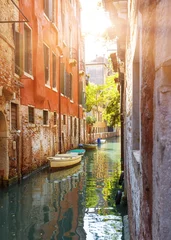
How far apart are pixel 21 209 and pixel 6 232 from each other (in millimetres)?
1375

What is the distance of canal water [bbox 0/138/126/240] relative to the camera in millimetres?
5156

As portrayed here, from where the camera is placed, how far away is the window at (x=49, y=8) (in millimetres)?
13227

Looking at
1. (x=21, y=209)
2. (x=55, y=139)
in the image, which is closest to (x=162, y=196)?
(x=21, y=209)

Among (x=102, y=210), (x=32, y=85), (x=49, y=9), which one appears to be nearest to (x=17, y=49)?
(x=32, y=85)

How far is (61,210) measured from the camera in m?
6.44

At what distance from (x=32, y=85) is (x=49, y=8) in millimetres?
4602

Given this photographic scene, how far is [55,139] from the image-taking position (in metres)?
14.7

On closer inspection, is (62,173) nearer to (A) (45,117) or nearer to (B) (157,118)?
(A) (45,117)

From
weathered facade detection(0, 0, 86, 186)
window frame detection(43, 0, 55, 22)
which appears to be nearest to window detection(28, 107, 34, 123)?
weathered facade detection(0, 0, 86, 186)

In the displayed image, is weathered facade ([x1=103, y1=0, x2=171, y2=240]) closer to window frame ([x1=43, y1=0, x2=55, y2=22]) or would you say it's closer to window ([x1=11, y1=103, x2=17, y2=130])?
window ([x1=11, y1=103, x2=17, y2=130])

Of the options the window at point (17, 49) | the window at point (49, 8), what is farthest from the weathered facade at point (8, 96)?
the window at point (49, 8)

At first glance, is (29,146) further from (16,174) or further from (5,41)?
(5,41)

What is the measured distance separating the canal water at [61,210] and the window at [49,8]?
23.5 feet

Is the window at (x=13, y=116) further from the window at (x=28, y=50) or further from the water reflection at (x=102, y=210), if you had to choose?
the water reflection at (x=102, y=210)
